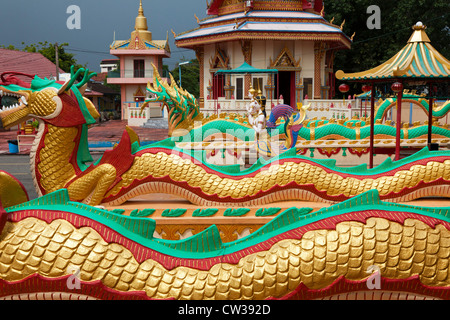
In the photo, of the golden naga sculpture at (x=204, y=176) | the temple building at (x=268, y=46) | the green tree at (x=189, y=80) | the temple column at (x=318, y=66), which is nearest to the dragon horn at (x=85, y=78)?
the golden naga sculpture at (x=204, y=176)

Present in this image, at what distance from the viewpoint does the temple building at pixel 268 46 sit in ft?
72.9

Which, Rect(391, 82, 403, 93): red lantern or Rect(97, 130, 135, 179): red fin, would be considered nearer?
Rect(97, 130, 135, 179): red fin

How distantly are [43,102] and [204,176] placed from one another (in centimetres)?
195

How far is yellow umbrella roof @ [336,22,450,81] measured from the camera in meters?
7.24

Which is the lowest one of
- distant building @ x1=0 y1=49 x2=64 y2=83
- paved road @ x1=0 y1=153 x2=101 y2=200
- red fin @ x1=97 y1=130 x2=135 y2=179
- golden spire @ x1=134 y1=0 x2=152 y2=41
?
paved road @ x1=0 y1=153 x2=101 y2=200

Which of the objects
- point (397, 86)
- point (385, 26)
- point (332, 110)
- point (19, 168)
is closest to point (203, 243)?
point (397, 86)

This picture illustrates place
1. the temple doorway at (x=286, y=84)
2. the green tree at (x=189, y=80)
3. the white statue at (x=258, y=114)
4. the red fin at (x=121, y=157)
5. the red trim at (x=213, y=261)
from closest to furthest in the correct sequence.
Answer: the red trim at (x=213, y=261), the red fin at (x=121, y=157), the white statue at (x=258, y=114), the temple doorway at (x=286, y=84), the green tree at (x=189, y=80)

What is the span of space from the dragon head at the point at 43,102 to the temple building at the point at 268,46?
16.5 meters

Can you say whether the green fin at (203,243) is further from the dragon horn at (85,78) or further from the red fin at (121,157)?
the dragon horn at (85,78)

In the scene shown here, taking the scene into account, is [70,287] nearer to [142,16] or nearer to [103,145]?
[103,145]

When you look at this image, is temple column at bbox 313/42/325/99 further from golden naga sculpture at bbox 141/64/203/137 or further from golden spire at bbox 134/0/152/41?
golden spire at bbox 134/0/152/41

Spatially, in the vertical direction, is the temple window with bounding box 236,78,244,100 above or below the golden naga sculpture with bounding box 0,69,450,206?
above

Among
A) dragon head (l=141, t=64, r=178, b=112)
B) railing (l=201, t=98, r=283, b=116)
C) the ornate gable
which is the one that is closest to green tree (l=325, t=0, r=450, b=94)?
the ornate gable

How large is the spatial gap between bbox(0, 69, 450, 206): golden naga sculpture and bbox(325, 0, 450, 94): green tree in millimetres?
22983
